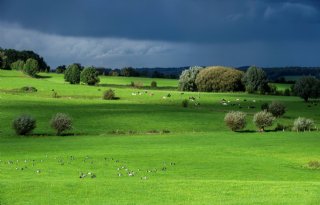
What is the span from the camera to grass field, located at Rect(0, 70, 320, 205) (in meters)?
26.4

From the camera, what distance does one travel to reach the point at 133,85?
583 ft

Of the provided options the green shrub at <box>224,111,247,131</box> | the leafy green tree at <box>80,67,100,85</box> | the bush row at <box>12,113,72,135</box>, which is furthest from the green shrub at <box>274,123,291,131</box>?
the leafy green tree at <box>80,67,100,85</box>

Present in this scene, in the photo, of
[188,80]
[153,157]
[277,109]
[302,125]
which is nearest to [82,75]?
[188,80]

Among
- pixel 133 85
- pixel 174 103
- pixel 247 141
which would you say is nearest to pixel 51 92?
pixel 174 103

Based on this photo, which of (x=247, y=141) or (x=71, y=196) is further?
(x=247, y=141)

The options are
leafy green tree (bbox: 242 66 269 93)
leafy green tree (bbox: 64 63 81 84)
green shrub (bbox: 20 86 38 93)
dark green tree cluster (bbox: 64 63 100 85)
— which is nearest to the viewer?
green shrub (bbox: 20 86 38 93)

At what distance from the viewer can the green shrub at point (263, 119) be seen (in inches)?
2990

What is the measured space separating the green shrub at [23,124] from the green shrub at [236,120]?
84.5 feet

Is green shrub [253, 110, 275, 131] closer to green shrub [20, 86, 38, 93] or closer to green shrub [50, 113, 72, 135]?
green shrub [50, 113, 72, 135]

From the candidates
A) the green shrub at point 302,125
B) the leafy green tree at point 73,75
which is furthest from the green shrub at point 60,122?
the leafy green tree at point 73,75

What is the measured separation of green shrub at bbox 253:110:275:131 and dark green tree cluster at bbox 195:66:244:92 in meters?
97.7

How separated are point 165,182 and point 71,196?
5477 mm

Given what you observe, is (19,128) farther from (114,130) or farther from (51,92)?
(51,92)

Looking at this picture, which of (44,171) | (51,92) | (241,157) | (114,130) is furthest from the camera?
(51,92)
